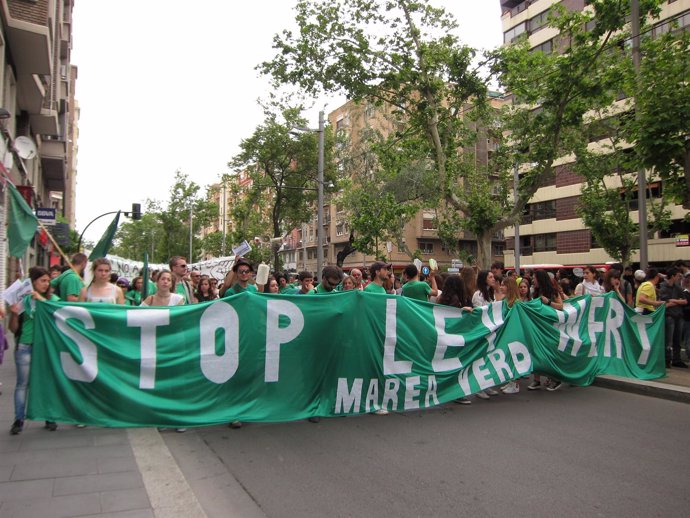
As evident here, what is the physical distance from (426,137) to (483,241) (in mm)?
4079

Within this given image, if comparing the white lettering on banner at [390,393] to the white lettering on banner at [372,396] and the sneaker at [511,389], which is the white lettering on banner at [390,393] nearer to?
the white lettering on banner at [372,396]

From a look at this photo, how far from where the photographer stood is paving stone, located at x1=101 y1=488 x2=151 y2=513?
146 inches

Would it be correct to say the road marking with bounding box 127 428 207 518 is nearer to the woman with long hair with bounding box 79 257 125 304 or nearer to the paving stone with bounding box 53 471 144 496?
the paving stone with bounding box 53 471 144 496

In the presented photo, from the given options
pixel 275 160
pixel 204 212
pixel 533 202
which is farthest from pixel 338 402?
pixel 204 212

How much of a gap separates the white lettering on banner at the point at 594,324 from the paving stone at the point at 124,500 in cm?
697

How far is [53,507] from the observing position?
147 inches

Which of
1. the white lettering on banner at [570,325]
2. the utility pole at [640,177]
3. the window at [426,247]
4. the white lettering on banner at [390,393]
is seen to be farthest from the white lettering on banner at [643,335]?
the window at [426,247]

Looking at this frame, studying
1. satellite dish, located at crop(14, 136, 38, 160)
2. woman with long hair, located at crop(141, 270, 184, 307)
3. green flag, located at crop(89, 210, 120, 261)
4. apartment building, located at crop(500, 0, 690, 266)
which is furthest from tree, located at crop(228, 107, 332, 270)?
woman with long hair, located at crop(141, 270, 184, 307)

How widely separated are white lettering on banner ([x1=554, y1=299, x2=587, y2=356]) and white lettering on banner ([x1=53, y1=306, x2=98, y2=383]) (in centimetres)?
617

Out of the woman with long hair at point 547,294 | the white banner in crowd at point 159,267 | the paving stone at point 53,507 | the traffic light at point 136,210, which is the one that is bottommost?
the paving stone at point 53,507

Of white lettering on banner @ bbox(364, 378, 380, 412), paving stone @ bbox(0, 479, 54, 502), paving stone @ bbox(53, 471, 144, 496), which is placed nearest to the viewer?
paving stone @ bbox(0, 479, 54, 502)

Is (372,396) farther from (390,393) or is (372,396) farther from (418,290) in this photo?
(418,290)

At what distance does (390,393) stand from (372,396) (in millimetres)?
246

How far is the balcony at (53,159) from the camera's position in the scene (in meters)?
25.0
